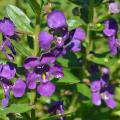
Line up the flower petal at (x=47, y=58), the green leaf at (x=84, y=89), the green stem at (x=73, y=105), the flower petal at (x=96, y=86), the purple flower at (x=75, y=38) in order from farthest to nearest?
1. the green stem at (x=73, y=105)
2. the green leaf at (x=84, y=89)
3. the flower petal at (x=96, y=86)
4. the purple flower at (x=75, y=38)
5. the flower petal at (x=47, y=58)

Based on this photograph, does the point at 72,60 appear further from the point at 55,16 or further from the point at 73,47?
the point at 55,16

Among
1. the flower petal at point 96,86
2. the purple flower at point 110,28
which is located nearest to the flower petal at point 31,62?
the purple flower at point 110,28

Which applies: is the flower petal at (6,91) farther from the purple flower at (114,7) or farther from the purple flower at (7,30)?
the purple flower at (114,7)

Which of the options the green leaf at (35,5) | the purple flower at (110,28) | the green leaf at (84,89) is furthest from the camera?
the green leaf at (84,89)

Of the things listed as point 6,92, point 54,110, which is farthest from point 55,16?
point 54,110

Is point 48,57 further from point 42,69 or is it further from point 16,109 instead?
point 16,109

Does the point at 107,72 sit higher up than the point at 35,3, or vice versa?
the point at 35,3

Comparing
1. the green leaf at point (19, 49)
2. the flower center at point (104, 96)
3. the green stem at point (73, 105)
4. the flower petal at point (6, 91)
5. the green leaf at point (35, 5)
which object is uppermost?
the green leaf at point (35, 5)

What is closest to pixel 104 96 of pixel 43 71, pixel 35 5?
pixel 43 71
